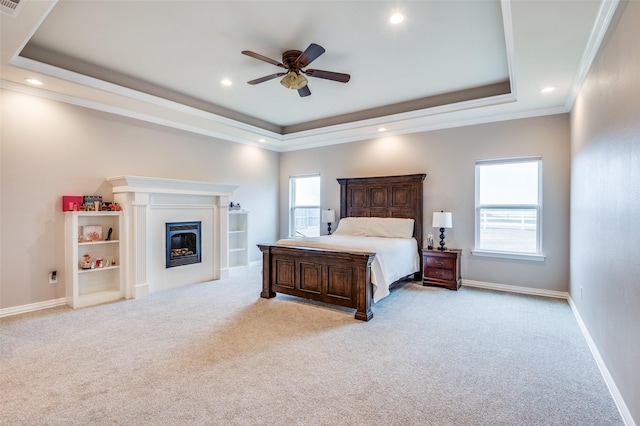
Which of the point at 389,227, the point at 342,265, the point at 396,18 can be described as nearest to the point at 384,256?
the point at 342,265

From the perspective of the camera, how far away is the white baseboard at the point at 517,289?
14.9 feet

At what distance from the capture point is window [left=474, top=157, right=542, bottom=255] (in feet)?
15.6

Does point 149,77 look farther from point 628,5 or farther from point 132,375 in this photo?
point 628,5

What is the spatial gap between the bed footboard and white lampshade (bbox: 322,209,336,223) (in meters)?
2.21

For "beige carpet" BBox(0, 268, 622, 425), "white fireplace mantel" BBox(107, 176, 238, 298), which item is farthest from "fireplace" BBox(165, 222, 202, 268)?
"beige carpet" BBox(0, 268, 622, 425)

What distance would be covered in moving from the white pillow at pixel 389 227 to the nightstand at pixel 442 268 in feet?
1.55

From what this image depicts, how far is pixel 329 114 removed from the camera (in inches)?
233

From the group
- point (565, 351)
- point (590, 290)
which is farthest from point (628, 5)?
point (565, 351)

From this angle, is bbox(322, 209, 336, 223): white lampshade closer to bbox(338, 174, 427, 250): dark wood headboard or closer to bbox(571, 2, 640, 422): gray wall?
bbox(338, 174, 427, 250): dark wood headboard

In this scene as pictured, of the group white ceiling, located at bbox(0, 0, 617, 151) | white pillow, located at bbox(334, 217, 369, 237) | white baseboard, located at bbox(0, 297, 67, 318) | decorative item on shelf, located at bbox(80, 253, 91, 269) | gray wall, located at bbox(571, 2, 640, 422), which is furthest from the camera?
white pillow, located at bbox(334, 217, 369, 237)

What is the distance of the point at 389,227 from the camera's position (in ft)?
18.5

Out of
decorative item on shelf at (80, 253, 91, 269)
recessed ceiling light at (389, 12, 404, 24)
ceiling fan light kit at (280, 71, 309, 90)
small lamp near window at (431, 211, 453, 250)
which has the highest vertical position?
recessed ceiling light at (389, 12, 404, 24)

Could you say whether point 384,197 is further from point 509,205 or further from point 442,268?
point 509,205

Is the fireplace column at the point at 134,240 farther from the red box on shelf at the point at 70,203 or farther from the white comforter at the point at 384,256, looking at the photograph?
the white comforter at the point at 384,256
